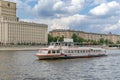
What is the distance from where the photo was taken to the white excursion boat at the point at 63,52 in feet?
260

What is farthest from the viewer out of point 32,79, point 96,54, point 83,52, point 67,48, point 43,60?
point 96,54

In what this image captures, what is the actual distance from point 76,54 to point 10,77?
1819 inches

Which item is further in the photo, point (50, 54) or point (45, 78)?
point (50, 54)

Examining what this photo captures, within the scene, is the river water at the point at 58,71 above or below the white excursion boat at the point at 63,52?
below

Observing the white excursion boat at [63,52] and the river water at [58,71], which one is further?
the white excursion boat at [63,52]

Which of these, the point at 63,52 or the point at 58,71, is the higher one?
the point at 63,52

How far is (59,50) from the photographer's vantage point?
81.4 m

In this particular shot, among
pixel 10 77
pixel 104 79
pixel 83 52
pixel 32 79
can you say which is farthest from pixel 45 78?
pixel 83 52

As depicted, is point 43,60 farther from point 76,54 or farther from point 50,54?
point 76,54

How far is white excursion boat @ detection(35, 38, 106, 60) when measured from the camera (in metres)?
79.1

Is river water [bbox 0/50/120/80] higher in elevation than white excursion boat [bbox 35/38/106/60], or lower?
lower

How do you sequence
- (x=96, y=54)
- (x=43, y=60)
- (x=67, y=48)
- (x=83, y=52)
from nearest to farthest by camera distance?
1. (x=43, y=60)
2. (x=67, y=48)
3. (x=83, y=52)
4. (x=96, y=54)

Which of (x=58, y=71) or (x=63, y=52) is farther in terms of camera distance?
(x=63, y=52)

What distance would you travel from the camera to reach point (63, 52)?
82.7 meters
